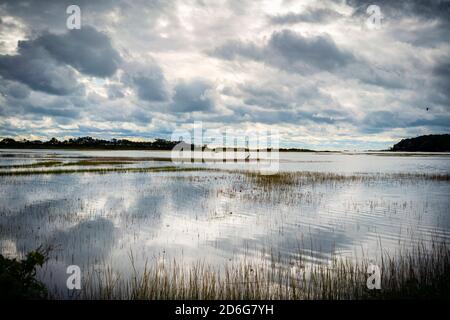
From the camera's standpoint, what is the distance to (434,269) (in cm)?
923

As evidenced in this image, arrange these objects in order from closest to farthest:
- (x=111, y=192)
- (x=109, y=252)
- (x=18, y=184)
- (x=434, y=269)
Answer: (x=434, y=269), (x=109, y=252), (x=111, y=192), (x=18, y=184)

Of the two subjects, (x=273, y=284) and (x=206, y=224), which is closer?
(x=273, y=284)

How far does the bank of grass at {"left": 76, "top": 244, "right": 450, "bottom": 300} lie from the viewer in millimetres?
7984

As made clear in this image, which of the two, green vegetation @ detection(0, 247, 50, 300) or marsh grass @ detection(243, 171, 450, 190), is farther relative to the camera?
marsh grass @ detection(243, 171, 450, 190)

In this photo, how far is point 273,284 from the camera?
29.1ft

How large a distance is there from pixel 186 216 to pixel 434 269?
40.1 feet

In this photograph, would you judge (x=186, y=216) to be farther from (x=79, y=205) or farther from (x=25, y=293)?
(x=25, y=293)
